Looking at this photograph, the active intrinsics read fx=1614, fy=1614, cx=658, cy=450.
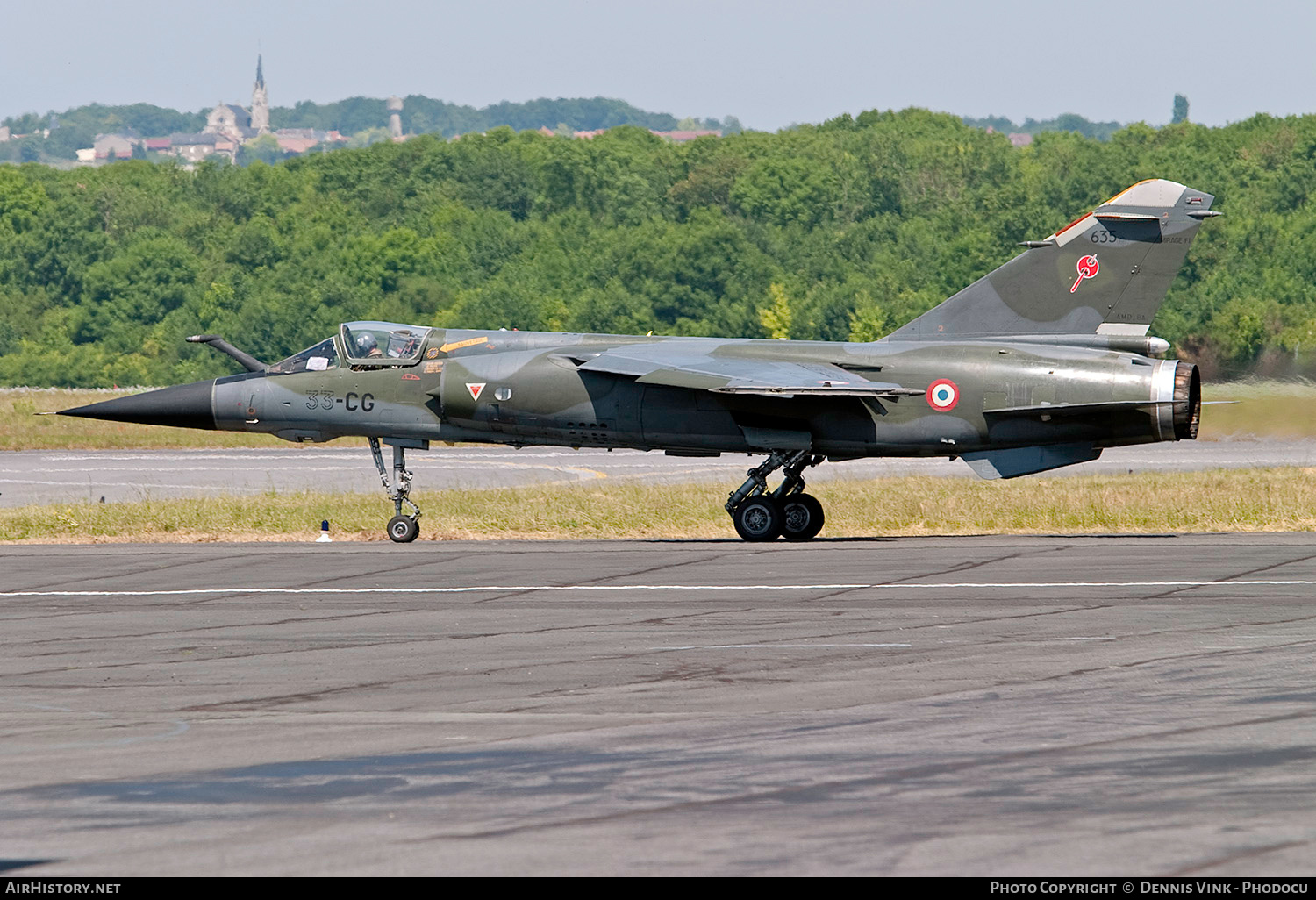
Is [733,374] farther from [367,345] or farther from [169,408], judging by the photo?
[169,408]

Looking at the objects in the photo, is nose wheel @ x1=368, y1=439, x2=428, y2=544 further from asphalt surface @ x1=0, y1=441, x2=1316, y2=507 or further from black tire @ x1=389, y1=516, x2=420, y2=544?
asphalt surface @ x1=0, y1=441, x2=1316, y2=507

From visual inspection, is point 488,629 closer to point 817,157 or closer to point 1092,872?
point 1092,872

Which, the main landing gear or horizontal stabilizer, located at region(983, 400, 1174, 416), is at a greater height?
horizontal stabilizer, located at region(983, 400, 1174, 416)

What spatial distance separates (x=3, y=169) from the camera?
409ft

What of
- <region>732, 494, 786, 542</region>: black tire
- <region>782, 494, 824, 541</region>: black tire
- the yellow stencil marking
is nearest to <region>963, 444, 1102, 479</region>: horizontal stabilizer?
<region>782, 494, 824, 541</region>: black tire

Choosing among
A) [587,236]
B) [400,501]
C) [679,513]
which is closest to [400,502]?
[400,501]

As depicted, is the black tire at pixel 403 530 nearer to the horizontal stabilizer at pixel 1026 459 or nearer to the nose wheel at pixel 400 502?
the nose wheel at pixel 400 502

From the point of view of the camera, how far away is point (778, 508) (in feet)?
72.9

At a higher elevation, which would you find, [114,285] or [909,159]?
[909,159]

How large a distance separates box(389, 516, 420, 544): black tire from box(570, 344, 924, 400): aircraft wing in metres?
3.27

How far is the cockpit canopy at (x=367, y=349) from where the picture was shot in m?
23.0

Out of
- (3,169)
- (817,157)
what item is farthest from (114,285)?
(817,157)

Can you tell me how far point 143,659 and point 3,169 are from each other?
404ft

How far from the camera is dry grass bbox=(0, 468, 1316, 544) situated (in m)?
24.0
